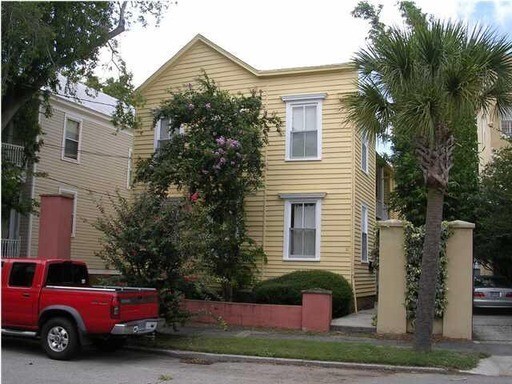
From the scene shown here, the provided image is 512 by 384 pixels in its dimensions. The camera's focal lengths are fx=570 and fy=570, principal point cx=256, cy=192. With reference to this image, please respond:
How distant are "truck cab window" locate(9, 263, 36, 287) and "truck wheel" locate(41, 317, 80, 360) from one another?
3.16ft

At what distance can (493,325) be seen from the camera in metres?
16.2

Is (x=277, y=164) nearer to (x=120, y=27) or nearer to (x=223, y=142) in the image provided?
(x=223, y=142)

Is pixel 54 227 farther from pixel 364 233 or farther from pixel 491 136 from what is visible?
pixel 491 136

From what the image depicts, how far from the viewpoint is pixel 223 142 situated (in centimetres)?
1590

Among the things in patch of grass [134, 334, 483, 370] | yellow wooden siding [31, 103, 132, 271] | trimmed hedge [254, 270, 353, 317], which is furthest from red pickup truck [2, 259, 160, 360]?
yellow wooden siding [31, 103, 132, 271]

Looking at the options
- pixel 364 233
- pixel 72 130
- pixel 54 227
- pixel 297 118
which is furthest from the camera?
pixel 72 130

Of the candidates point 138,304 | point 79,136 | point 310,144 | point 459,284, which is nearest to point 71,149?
point 79,136

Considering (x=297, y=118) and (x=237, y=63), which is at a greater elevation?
(x=237, y=63)

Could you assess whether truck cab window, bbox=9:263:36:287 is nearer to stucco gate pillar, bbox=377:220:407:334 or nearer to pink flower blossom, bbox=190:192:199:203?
pink flower blossom, bbox=190:192:199:203

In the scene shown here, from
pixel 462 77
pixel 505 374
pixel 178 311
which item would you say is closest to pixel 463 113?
pixel 462 77

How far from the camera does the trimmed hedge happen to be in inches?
620

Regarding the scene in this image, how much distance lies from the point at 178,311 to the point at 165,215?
211 cm

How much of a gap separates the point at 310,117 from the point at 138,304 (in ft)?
32.1

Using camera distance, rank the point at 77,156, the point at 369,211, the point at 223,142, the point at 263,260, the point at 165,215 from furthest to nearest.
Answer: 1. the point at 77,156
2. the point at 369,211
3. the point at 263,260
4. the point at 223,142
5. the point at 165,215
